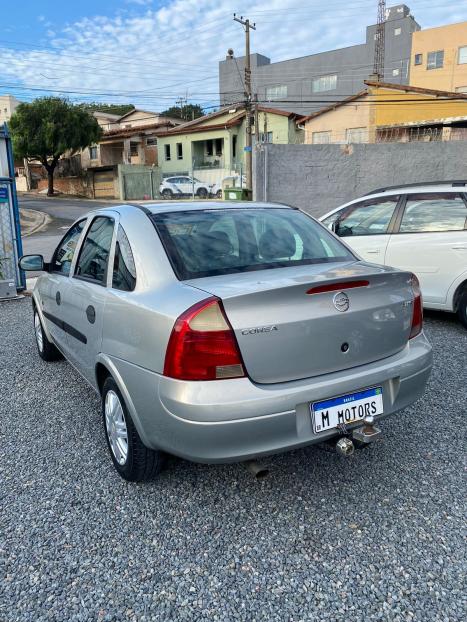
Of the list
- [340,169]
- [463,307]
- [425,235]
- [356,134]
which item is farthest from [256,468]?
[356,134]

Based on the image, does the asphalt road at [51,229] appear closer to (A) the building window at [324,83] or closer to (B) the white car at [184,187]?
(B) the white car at [184,187]

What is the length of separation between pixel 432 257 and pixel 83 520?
190 inches

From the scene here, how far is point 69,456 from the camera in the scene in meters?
3.12

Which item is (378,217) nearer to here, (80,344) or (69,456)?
(80,344)

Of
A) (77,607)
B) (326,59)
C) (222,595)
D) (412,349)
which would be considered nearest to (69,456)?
(77,607)

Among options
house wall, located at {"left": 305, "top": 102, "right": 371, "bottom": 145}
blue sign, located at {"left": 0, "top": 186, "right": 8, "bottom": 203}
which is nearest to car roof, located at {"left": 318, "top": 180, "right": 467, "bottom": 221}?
blue sign, located at {"left": 0, "top": 186, "right": 8, "bottom": 203}

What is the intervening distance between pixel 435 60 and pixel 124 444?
47.1 meters

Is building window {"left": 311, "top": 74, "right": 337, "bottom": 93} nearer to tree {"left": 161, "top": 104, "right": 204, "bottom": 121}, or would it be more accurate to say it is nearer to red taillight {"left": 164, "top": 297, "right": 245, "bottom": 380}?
tree {"left": 161, "top": 104, "right": 204, "bottom": 121}

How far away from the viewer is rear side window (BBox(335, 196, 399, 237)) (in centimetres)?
628

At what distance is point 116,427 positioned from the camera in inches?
110

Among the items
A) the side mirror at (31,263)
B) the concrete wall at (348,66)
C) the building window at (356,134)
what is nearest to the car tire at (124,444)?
the side mirror at (31,263)

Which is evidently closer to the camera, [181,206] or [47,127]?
[181,206]

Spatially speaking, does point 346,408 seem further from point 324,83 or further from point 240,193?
point 324,83

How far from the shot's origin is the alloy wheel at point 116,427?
2732 millimetres
